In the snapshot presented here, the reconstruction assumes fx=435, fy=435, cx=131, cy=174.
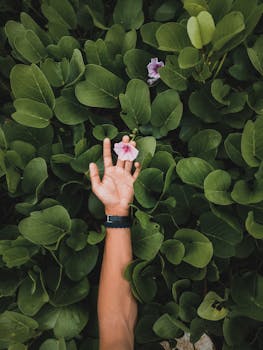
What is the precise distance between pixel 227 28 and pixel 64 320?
725mm

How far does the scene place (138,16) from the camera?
1.11 meters

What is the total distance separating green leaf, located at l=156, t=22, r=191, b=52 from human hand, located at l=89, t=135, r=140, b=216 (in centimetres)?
22

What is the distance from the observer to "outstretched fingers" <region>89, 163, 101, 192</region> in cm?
96

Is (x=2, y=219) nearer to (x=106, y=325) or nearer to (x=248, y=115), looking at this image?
(x=106, y=325)

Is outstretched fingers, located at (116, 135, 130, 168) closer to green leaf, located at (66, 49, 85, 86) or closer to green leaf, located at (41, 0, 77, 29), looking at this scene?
green leaf, located at (66, 49, 85, 86)

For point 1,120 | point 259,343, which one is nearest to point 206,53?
point 1,120

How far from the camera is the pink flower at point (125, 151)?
98cm

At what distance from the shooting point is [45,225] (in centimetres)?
94

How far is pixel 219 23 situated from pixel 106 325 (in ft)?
2.26

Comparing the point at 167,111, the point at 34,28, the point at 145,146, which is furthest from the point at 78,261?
the point at 34,28

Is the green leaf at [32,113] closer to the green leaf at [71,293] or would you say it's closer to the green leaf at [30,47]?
the green leaf at [30,47]

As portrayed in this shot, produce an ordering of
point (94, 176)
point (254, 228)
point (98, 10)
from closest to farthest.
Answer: point (254, 228)
point (94, 176)
point (98, 10)

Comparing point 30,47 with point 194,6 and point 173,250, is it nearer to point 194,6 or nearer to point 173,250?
point 194,6

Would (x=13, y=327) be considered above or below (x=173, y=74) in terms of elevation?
below
